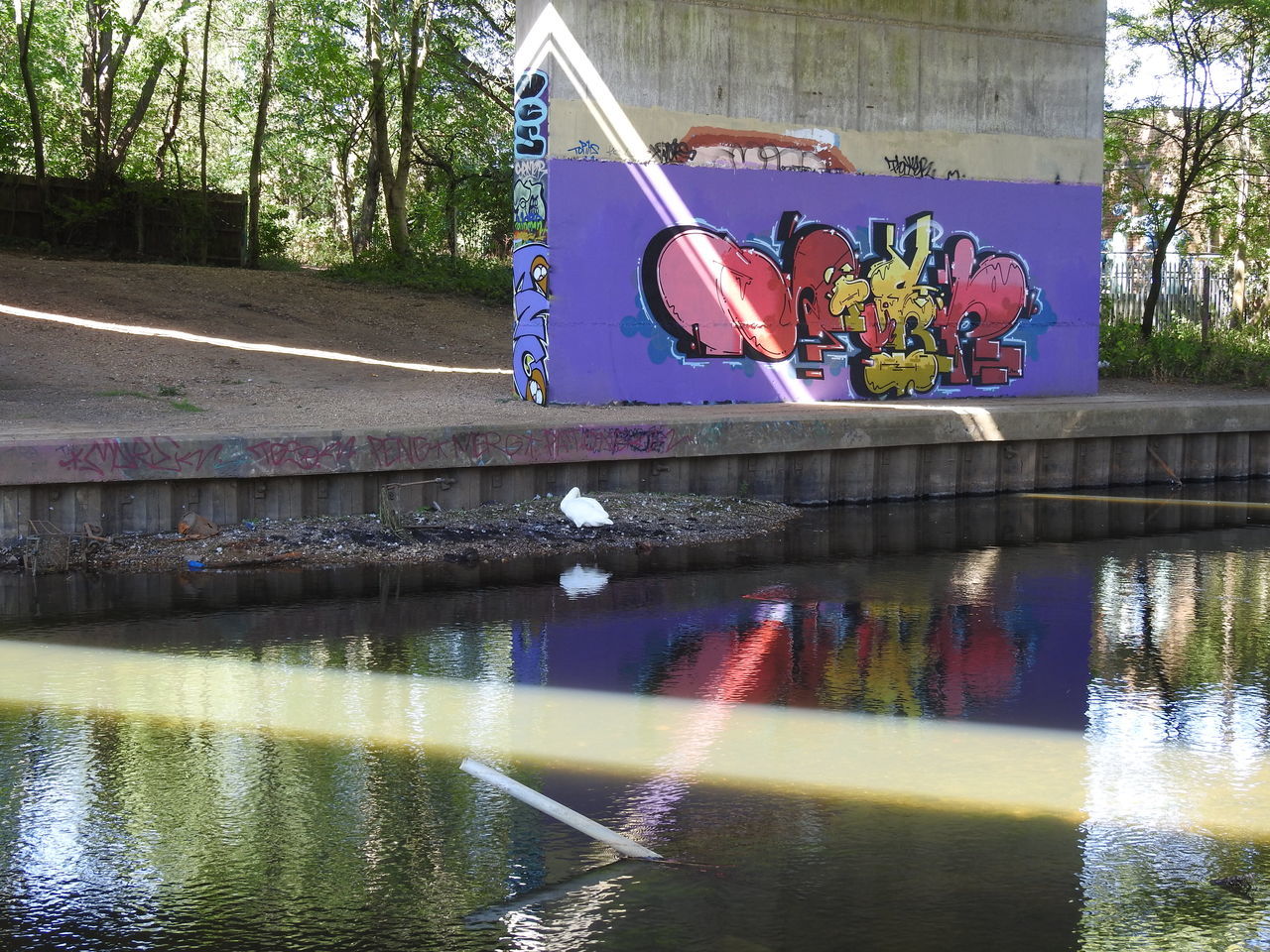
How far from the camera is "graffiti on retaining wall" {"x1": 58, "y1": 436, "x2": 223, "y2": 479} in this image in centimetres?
1166

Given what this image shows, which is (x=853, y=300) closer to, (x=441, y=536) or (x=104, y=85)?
(x=441, y=536)

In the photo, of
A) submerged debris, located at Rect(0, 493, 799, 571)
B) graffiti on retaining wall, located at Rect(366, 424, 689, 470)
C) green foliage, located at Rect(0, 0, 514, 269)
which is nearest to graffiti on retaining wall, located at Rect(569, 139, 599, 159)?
graffiti on retaining wall, located at Rect(366, 424, 689, 470)

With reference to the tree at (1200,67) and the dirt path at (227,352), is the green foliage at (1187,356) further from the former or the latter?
the dirt path at (227,352)

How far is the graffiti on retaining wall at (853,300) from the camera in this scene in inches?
702

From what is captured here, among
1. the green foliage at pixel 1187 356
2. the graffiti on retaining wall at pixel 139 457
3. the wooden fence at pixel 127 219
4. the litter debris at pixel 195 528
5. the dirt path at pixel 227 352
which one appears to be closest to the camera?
the graffiti on retaining wall at pixel 139 457

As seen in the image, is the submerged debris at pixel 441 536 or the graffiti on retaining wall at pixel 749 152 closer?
the submerged debris at pixel 441 536

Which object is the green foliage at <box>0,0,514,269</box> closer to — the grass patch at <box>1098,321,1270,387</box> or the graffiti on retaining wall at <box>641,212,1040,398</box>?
the graffiti on retaining wall at <box>641,212,1040,398</box>

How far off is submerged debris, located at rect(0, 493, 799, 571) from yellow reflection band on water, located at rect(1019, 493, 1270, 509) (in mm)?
4444

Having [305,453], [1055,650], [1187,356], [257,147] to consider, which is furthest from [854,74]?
[257,147]

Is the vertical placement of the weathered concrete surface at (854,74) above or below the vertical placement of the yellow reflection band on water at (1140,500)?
above

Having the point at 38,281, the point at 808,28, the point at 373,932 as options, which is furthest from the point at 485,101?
the point at 373,932

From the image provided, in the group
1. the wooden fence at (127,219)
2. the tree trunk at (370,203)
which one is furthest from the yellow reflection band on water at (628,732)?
the tree trunk at (370,203)

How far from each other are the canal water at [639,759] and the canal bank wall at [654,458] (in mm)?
1250

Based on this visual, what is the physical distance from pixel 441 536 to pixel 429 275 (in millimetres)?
17541
